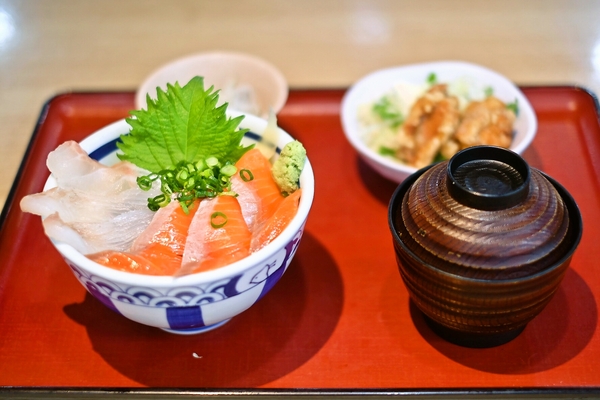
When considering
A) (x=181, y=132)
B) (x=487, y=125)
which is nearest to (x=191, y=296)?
(x=181, y=132)

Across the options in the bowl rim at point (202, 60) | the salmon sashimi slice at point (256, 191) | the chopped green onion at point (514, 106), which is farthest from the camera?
the bowl rim at point (202, 60)

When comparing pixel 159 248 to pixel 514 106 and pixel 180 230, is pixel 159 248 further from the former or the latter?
pixel 514 106

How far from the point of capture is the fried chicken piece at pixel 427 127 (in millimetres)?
1717

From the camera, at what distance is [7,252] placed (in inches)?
60.1

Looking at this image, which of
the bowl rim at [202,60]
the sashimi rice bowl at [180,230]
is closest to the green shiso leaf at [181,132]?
the sashimi rice bowl at [180,230]

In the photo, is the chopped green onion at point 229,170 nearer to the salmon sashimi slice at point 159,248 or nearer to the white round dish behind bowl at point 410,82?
the salmon sashimi slice at point 159,248

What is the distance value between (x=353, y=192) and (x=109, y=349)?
2.69ft

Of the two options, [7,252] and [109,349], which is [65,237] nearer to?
[109,349]

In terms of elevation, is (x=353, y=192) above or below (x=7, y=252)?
below

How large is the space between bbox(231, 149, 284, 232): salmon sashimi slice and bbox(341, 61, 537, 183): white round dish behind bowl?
0.45 meters

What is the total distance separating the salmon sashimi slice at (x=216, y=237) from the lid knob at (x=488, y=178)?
1.44 ft

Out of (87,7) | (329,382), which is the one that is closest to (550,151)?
(329,382)

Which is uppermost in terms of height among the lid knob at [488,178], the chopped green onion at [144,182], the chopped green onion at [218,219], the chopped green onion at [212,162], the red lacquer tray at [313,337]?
the chopped green onion at [144,182]

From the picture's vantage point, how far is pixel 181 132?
138 centimetres
